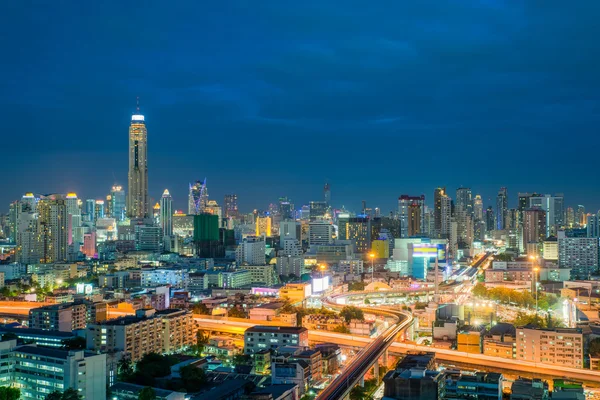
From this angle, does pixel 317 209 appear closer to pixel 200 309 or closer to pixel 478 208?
pixel 478 208

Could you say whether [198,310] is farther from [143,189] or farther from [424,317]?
[143,189]

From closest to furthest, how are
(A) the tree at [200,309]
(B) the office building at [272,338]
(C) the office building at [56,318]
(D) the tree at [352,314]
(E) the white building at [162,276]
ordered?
(B) the office building at [272,338] → (C) the office building at [56,318] → (D) the tree at [352,314] → (A) the tree at [200,309] → (E) the white building at [162,276]

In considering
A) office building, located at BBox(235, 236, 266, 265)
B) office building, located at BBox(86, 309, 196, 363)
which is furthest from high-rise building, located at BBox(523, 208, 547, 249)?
office building, located at BBox(86, 309, 196, 363)

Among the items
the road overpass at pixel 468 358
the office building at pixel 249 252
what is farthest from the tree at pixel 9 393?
the office building at pixel 249 252

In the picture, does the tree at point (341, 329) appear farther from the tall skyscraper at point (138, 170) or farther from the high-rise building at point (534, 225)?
the tall skyscraper at point (138, 170)

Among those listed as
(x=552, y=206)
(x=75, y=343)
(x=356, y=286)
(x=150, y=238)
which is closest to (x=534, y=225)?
(x=552, y=206)

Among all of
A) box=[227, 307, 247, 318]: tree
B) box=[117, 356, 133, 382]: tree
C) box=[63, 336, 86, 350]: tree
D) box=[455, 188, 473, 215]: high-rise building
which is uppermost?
box=[455, 188, 473, 215]: high-rise building

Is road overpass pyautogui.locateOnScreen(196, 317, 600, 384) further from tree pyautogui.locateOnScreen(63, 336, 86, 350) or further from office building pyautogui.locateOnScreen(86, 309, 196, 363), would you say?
tree pyautogui.locateOnScreen(63, 336, 86, 350)

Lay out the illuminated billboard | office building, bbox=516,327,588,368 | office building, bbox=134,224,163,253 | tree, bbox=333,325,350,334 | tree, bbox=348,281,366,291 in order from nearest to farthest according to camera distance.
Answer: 1. office building, bbox=516,327,588,368
2. tree, bbox=333,325,350,334
3. tree, bbox=348,281,366,291
4. the illuminated billboard
5. office building, bbox=134,224,163,253
